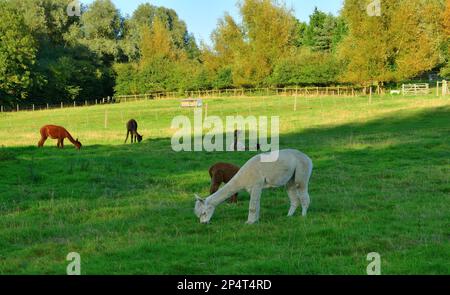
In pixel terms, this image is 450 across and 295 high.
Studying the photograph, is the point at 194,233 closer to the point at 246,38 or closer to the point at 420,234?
the point at 420,234

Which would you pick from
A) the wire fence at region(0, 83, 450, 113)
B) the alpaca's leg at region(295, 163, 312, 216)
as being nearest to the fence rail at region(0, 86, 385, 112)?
the wire fence at region(0, 83, 450, 113)

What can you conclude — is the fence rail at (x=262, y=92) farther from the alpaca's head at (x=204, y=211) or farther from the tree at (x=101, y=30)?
the alpaca's head at (x=204, y=211)

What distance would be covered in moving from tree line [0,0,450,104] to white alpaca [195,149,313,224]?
53.7 metres

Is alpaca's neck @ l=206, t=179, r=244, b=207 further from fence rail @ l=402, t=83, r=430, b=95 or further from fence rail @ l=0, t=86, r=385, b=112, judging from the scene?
fence rail @ l=0, t=86, r=385, b=112

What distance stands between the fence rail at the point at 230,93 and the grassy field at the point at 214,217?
142 ft

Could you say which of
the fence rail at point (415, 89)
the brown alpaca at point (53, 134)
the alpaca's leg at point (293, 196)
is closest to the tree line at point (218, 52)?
the fence rail at point (415, 89)

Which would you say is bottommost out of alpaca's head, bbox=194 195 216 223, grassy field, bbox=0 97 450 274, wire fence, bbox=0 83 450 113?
grassy field, bbox=0 97 450 274

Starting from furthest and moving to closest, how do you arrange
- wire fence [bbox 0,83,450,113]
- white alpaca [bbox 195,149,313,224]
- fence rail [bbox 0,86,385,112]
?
fence rail [bbox 0,86,385,112], wire fence [bbox 0,83,450,113], white alpaca [bbox 195,149,313,224]

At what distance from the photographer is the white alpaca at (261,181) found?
37.5 feet

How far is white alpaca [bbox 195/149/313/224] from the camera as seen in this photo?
11.4 metres

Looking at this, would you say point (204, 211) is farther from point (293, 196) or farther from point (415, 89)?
point (415, 89)

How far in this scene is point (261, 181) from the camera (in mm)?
11633

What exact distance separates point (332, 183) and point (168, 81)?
72.7 meters

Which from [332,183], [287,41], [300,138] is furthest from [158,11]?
[332,183]
